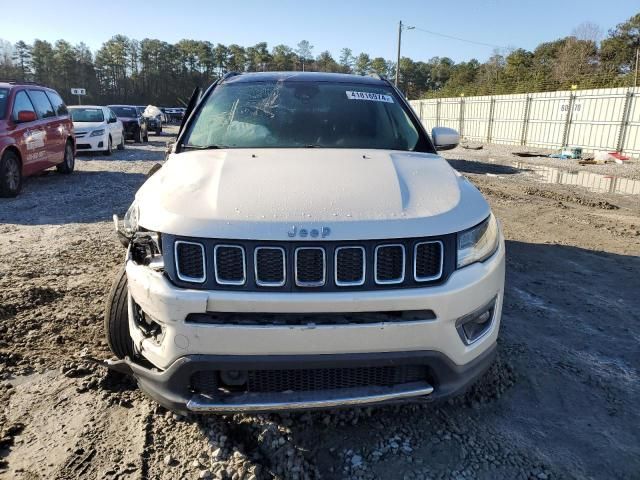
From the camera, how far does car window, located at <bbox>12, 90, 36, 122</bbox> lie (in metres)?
8.52

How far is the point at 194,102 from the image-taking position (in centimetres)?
394

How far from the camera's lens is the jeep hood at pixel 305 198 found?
2.03 metres

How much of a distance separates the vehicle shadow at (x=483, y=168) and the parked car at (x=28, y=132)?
33.2 feet

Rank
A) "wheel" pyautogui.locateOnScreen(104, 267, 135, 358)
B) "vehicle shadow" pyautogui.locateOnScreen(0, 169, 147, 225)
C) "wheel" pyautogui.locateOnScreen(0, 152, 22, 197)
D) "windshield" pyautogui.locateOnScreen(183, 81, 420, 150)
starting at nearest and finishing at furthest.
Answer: "wheel" pyautogui.locateOnScreen(104, 267, 135, 358), "windshield" pyautogui.locateOnScreen(183, 81, 420, 150), "vehicle shadow" pyautogui.locateOnScreen(0, 169, 147, 225), "wheel" pyautogui.locateOnScreen(0, 152, 22, 197)

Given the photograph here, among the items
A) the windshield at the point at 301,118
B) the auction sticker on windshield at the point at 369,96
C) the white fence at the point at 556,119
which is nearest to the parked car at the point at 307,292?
the windshield at the point at 301,118

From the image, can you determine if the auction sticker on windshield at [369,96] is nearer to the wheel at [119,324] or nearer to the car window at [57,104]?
the wheel at [119,324]

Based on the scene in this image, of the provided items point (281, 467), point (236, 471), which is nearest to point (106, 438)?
point (236, 471)

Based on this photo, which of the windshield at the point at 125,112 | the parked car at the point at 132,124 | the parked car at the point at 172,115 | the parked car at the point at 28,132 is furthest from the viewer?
the parked car at the point at 172,115

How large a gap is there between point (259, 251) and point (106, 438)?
1268mm

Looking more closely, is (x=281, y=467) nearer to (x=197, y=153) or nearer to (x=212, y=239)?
(x=212, y=239)

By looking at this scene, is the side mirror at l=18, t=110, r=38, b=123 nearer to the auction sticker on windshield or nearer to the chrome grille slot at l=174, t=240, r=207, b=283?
the auction sticker on windshield

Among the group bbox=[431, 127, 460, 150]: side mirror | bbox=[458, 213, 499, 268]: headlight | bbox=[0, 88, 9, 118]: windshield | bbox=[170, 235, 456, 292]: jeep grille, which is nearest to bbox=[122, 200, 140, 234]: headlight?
bbox=[170, 235, 456, 292]: jeep grille

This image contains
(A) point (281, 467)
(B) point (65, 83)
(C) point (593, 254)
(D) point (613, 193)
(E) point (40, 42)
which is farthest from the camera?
(E) point (40, 42)

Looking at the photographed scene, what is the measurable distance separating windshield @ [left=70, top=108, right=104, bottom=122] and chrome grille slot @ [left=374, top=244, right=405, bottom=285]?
15561mm
